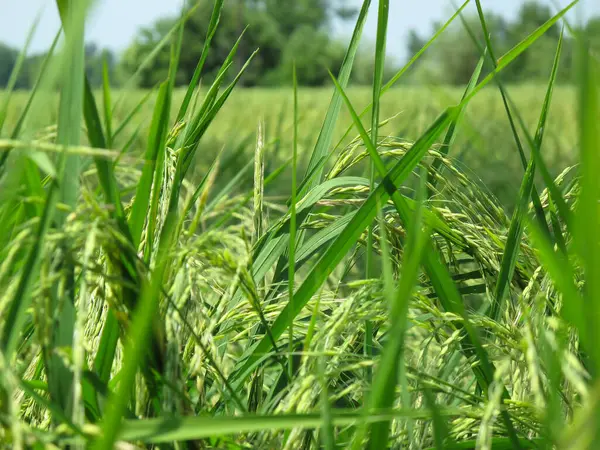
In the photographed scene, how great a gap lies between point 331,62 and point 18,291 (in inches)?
1079

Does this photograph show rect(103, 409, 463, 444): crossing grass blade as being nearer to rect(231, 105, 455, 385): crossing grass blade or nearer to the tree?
rect(231, 105, 455, 385): crossing grass blade

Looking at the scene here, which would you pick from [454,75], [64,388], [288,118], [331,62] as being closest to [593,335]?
[64,388]

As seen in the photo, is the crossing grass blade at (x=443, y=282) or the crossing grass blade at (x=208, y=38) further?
the crossing grass blade at (x=208, y=38)

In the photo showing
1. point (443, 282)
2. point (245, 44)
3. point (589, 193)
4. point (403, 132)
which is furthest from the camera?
point (245, 44)

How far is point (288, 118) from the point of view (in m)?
5.84

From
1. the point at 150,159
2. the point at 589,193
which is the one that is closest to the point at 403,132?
the point at 150,159

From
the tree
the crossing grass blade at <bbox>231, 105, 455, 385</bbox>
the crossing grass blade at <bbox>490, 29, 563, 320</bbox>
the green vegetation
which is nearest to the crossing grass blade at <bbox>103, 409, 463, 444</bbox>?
the green vegetation

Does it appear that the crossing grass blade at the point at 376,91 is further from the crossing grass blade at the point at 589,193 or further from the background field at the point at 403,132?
the crossing grass blade at the point at 589,193

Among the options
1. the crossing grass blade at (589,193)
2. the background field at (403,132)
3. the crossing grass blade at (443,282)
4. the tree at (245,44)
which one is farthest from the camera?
the tree at (245,44)

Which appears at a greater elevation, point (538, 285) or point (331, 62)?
point (331, 62)

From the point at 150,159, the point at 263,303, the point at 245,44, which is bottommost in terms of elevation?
the point at 263,303

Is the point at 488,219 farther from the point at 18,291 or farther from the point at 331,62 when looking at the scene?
the point at 331,62

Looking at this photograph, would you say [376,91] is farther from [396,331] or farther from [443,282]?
[396,331]

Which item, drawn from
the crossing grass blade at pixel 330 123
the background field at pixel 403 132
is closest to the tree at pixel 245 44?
the background field at pixel 403 132
